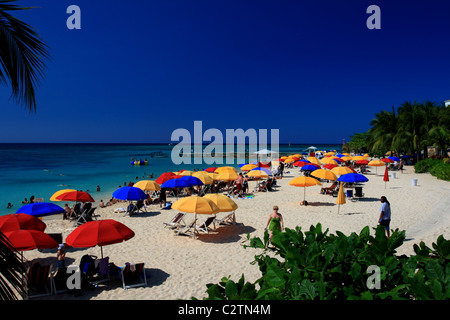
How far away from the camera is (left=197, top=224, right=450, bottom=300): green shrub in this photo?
184 cm

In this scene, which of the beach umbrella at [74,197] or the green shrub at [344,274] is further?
the beach umbrella at [74,197]

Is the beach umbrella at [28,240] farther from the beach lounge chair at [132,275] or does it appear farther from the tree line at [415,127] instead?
the tree line at [415,127]

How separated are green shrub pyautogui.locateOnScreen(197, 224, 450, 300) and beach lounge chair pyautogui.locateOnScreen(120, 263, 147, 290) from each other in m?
4.68

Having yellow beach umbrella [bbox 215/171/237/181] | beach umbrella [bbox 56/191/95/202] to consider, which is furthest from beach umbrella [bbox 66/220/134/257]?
yellow beach umbrella [bbox 215/171/237/181]

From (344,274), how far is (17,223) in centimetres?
850

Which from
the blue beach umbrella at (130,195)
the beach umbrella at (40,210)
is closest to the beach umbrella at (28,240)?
the beach umbrella at (40,210)

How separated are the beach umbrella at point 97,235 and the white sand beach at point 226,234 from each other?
1.09 m

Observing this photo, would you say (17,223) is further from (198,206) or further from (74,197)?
(198,206)

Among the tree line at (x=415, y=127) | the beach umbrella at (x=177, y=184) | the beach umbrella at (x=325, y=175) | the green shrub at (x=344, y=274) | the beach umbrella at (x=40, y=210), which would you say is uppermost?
the tree line at (x=415, y=127)

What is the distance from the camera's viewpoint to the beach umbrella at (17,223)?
7167mm

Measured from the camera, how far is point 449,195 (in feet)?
51.9

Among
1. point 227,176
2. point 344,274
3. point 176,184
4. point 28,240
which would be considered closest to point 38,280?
point 28,240
